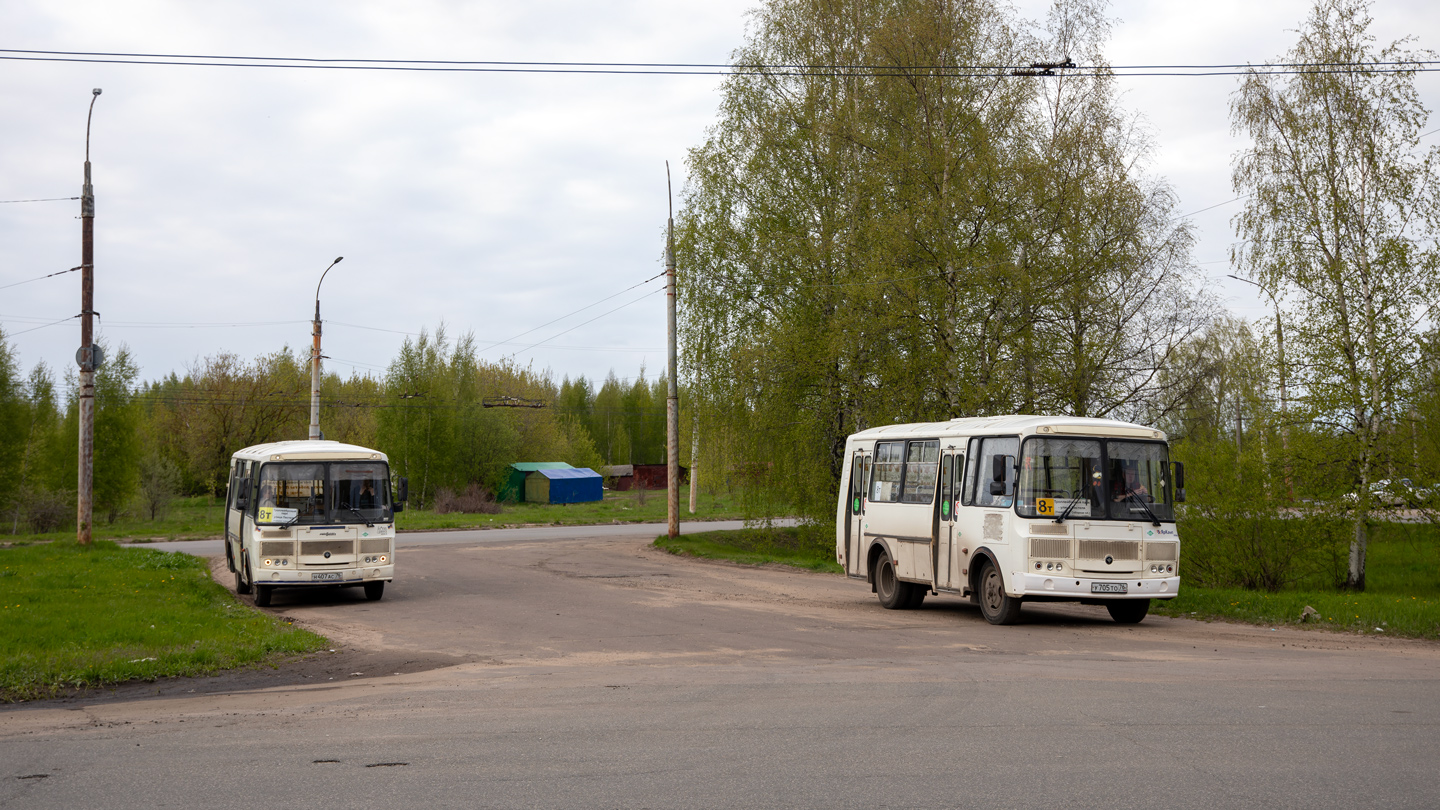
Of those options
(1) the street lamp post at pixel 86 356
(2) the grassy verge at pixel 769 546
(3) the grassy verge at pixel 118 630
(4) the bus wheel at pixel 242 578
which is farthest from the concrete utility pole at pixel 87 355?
(2) the grassy verge at pixel 769 546

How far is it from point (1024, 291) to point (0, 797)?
21.6 m

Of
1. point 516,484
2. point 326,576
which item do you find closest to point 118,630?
point 326,576

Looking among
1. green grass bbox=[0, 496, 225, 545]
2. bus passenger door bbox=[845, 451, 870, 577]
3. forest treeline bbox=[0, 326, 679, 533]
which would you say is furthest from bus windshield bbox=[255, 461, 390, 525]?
forest treeline bbox=[0, 326, 679, 533]

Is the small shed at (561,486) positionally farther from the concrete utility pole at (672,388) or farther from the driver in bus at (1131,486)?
the driver in bus at (1131,486)

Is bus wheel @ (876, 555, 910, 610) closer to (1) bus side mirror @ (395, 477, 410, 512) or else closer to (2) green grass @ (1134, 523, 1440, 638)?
(2) green grass @ (1134, 523, 1440, 638)

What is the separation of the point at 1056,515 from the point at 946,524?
2.18 metres

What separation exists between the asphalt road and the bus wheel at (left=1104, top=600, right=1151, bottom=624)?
0.60 m

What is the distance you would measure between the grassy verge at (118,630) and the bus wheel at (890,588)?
29.7 ft

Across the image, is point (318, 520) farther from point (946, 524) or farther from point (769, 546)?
point (769, 546)

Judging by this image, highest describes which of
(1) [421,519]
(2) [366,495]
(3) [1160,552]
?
(2) [366,495]

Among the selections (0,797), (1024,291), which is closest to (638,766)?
(0,797)

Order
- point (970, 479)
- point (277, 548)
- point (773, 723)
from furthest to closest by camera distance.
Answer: point (277, 548) < point (970, 479) < point (773, 723)

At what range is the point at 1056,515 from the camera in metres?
15.1

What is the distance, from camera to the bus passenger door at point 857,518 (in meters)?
19.6
